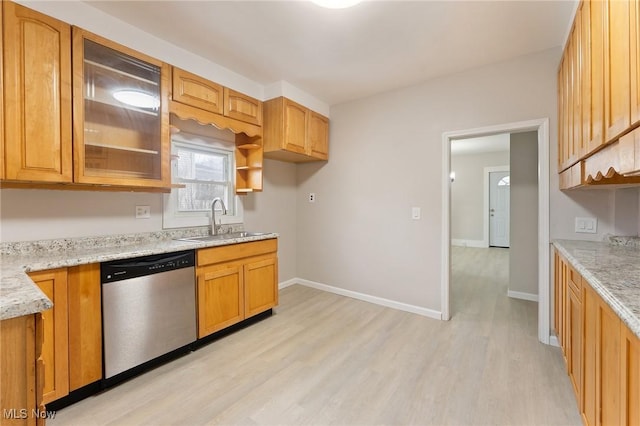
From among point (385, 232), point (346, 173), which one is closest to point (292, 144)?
point (346, 173)

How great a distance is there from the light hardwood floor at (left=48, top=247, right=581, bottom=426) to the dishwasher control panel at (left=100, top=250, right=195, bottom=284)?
73 cm

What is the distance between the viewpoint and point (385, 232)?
3455 mm

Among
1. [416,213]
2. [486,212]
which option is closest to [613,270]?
[416,213]

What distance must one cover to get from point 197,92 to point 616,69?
2757mm

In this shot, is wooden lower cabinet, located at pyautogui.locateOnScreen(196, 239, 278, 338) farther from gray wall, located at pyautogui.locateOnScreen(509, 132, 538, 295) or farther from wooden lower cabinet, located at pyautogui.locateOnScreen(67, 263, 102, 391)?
gray wall, located at pyautogui.locateOnScreen(509, 132, 538, 295)

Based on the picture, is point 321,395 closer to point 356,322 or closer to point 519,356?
point 356,322

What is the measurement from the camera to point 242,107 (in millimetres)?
2994

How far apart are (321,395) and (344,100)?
10.7 ft

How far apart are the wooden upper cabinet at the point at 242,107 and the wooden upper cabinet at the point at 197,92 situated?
2.7 inches

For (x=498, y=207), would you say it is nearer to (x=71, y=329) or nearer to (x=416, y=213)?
(x=416, y=213)

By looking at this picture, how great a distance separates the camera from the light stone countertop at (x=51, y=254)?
90 cm

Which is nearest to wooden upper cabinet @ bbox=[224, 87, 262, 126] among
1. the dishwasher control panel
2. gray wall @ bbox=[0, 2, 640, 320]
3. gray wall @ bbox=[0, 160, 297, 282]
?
gray wall @ bbox=[0, 2, 640, 320]

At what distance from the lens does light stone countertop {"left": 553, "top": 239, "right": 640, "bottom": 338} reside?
89 centimetres

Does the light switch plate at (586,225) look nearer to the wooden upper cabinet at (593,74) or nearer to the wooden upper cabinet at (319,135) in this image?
the wooden upper cabinet at (593,74)
